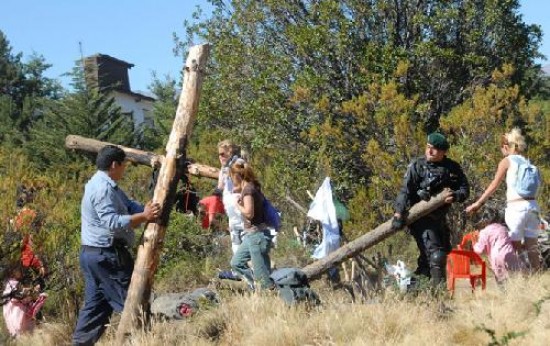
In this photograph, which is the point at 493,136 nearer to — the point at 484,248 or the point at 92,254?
the point at 484,248

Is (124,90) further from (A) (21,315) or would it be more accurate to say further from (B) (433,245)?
(B) (433,245)

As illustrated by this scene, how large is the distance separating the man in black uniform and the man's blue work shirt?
2.51m

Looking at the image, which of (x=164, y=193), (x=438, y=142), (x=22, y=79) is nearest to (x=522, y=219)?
(x=438, y=142)

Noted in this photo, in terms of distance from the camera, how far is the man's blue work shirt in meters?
6.09

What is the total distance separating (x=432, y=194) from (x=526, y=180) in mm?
1067

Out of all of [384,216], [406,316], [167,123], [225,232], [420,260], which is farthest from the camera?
[167,123]

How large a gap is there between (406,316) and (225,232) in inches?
234

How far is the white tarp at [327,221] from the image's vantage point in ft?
28.0

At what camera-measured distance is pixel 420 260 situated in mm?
7465

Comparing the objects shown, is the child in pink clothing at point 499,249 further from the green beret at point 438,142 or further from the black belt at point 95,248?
the black belt at point 95,248

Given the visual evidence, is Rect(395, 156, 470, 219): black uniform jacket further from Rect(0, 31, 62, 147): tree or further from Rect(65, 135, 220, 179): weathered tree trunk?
Rect(0, 31, 62, 147): tree

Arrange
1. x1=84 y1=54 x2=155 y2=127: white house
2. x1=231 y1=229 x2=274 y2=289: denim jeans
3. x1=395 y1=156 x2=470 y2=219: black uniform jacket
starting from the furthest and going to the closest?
x1=84 y1=54 x2=155 y2=127: white house < x1=231 y1=229 x2=274 y2=289: denim jeans < x1=395 y1=156 x2=470 y2=219: black uniform jacket

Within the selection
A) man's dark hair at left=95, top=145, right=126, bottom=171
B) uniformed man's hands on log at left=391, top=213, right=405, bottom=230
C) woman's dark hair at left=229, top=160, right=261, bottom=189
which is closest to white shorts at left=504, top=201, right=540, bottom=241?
uniformed man's hands on log at left=391, top=213, right=405, bottom=230

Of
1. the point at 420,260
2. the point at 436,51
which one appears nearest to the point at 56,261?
the point at 420,260
